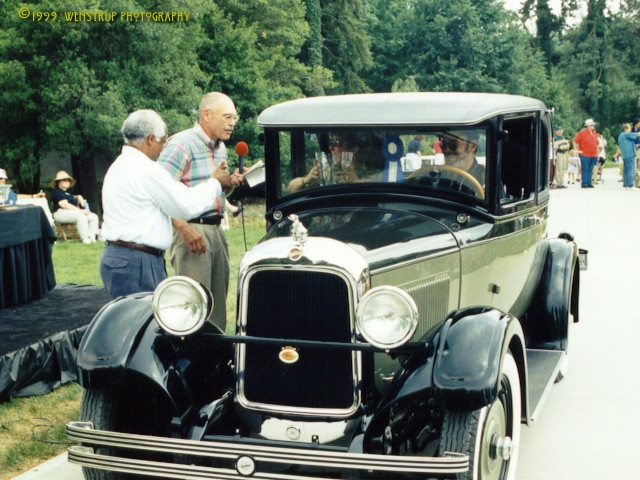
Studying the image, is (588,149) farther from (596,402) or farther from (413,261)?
(413,261)

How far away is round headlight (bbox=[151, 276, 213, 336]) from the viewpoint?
11.3ft

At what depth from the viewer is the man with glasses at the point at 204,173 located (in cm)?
517

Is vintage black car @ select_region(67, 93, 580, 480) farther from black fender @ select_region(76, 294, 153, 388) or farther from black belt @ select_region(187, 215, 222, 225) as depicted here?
black belt @ select_region(187, 215, 222, 225)

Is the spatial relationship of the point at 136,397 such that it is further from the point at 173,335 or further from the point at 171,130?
the point at 171,130

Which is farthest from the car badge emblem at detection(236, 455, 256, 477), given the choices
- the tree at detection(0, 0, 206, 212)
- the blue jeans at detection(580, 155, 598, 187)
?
the blue jeans at detection(580, 155, 598, 187)

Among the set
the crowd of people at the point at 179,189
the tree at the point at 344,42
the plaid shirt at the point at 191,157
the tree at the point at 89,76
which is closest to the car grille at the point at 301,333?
the crowd of people at the point at 179,189

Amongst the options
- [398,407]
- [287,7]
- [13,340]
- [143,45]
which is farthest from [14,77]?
[398,407]

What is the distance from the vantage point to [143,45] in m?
20.5

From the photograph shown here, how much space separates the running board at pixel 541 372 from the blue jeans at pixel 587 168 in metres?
18.0

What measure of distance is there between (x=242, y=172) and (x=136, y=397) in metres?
1.68

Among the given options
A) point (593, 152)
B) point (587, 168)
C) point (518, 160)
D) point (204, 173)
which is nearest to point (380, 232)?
point (518, 160)

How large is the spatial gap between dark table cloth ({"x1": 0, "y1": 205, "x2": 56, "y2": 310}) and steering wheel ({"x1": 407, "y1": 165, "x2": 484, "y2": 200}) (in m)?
4.30

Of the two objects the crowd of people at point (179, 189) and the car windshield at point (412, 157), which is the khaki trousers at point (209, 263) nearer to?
the crowd of people at point (179, 189)

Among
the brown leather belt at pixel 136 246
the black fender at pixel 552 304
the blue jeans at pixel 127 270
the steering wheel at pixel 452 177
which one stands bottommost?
the black fender at pixel 552 304
